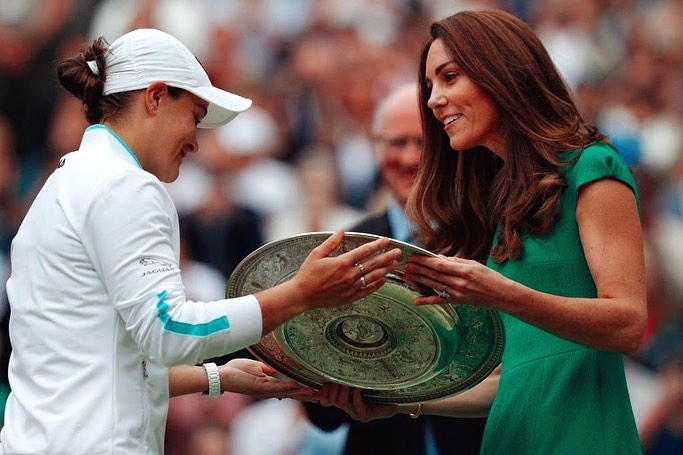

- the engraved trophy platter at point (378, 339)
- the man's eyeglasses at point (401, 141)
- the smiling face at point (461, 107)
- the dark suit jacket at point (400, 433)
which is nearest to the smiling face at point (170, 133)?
the engraved trophy platter at point (378, 339)

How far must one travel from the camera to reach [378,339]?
3309 millimetres

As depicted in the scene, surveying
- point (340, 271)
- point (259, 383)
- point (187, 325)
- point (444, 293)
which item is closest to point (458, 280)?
point (444, 293)

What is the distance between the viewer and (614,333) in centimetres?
300

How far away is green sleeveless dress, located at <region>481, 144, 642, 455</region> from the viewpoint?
10.3ft

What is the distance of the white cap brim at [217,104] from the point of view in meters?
3.10

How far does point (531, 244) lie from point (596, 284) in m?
0.28

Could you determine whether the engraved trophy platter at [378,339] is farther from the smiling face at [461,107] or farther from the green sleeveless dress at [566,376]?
the smiling face at [461,107]

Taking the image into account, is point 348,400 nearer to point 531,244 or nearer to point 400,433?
point 531,244

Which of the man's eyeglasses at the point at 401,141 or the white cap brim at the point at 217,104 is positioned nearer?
the white cap brim at the point at 217,104

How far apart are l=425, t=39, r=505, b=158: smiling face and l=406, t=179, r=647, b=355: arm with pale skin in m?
0.43

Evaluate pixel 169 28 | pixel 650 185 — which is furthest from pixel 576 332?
pixel 169 28

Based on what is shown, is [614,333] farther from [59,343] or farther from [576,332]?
[59,343]

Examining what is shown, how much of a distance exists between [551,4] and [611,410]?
5.89 m

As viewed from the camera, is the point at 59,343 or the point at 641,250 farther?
the point at 641,250
